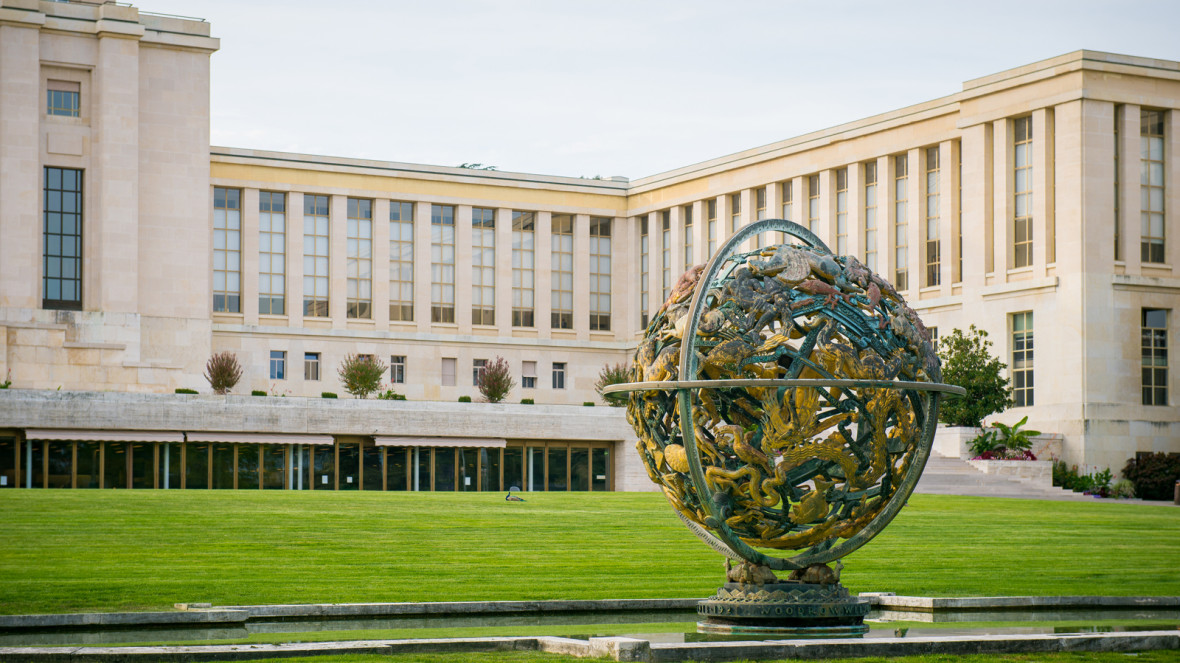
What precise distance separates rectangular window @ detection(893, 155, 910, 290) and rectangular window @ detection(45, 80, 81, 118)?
37125 mm

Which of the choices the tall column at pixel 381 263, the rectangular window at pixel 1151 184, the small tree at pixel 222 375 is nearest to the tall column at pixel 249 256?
the tall column at pixel 381 263

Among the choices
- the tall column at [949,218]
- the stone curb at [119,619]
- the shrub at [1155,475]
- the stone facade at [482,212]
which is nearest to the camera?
the stone curb at [119,619]

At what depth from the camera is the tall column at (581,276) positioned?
85.2 meters

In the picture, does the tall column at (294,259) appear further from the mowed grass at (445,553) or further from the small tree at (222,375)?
the mowed grass at (445,553)

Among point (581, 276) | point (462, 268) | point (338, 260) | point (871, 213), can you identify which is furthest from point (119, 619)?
point (581, 276)

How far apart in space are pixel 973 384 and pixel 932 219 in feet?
42.5

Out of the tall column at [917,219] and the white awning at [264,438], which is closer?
the white awning at [264,438]

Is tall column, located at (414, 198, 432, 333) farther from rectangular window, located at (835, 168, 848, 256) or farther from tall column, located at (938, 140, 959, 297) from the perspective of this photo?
tall column, located at (938, 140, 959, 297)

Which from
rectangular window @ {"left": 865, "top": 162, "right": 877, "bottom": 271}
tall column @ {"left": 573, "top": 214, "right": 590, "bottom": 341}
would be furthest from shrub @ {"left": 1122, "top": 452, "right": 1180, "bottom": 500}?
tall column @ {"left": 573, "top": 214, "right": 590, "bottom": 341}

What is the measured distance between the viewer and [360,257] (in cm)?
8075

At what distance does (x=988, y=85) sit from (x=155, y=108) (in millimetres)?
36332

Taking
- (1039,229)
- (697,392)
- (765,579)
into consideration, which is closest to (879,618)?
(765,579)

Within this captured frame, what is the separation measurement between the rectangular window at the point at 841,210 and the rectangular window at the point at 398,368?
2454 cm

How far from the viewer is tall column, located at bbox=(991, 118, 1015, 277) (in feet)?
205
